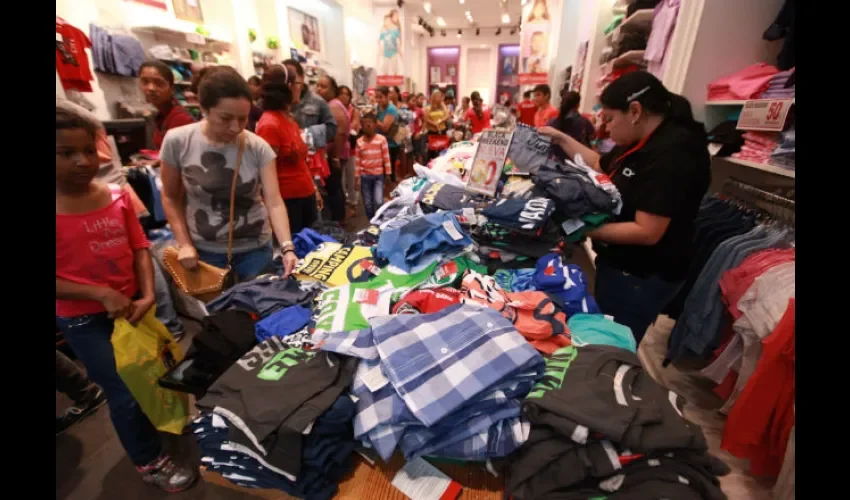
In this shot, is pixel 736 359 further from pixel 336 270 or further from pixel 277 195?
pixel 277 195

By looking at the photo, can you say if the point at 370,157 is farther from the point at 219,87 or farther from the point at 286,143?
the point at 219,87

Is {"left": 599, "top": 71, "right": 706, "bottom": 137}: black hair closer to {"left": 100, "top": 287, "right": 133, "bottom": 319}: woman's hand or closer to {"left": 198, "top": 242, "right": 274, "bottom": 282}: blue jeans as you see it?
{"left": 198, "top": 242, "right": 274, "bottom": 282}: blue jeans

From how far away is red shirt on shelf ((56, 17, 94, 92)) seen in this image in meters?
4.04

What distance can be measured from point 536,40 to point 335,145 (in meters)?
6.06

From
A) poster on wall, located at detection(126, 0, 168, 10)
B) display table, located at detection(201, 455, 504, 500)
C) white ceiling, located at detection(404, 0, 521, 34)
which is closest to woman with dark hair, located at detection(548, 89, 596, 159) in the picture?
display table, located at detection(201, 455, 504, 500)

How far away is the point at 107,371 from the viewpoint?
4.81ft

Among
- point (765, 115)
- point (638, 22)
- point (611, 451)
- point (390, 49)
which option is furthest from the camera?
point (390, 49)

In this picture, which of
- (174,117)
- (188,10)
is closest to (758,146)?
(174,117)

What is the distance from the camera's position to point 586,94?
5059 mm

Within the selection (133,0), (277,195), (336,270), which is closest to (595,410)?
(336,270)

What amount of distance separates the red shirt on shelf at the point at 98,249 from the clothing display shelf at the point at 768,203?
316 cm

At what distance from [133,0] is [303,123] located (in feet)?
13.7

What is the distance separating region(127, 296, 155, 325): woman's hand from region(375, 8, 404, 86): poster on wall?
10.9 metres

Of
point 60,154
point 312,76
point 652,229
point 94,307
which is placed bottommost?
point 94,307
